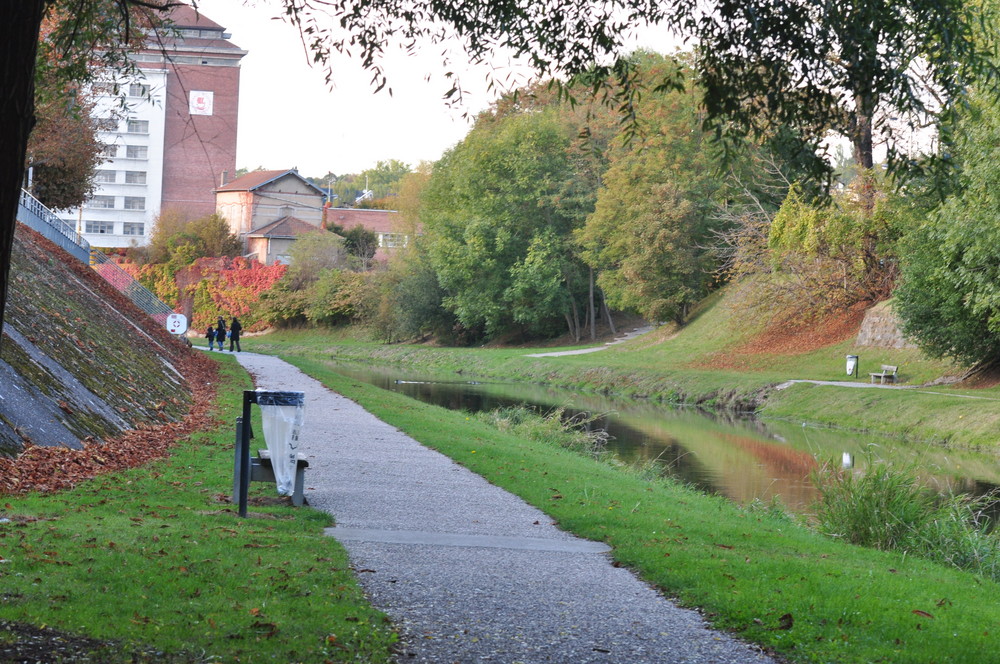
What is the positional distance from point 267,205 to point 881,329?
63883mm

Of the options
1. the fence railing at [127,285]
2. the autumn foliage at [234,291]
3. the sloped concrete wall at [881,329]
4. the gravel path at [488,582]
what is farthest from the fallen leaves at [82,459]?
the autumn foliage at [234,291]

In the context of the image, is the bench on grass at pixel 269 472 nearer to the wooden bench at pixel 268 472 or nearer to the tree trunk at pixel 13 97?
the wooden bench at pixel 268 472

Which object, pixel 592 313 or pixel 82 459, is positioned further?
pixel 592 313

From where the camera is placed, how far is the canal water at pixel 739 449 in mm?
19562

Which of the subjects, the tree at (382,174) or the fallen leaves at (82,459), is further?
the tree at (382,174)

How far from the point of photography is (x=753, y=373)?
40.3 meters

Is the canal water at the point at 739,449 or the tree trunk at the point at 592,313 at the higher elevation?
the tree trunk at the point at 592,313

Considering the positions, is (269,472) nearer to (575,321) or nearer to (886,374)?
(886,374)

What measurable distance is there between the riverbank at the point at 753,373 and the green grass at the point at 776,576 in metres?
14.6

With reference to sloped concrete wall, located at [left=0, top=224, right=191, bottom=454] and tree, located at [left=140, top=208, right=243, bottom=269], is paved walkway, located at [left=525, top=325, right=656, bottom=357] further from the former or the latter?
tree, located at [left=140, top=208, right=243, bottom=269]

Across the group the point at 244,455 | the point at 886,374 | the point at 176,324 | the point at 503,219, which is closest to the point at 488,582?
the point at 244,455

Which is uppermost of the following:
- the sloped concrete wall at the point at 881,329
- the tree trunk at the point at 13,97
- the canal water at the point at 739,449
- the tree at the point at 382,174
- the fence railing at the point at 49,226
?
the tree at the point at 382,174

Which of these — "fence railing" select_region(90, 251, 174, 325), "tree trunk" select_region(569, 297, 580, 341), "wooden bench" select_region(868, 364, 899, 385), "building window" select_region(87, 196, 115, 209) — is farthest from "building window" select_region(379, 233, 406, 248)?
"wooden bench" select_region(868, 364, 899, 385)

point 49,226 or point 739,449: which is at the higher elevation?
Answer: point 49,226
